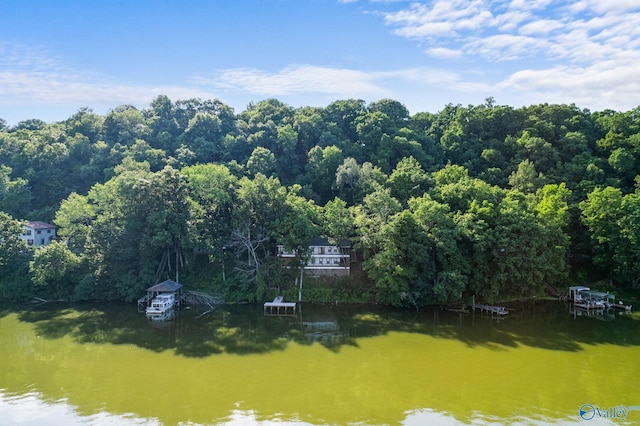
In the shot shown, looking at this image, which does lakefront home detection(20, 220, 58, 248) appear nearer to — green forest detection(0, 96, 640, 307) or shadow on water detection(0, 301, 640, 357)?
green forest detection(0, 96, 640, 307)

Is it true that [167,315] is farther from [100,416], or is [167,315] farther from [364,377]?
[364,377]

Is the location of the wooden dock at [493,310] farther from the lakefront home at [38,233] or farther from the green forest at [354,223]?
the lakefront home at [38,233]

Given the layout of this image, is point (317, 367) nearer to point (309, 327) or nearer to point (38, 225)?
point (309, 327)

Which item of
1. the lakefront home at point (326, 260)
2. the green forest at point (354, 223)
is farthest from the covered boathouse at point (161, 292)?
the lakefront home at point (326, 260)

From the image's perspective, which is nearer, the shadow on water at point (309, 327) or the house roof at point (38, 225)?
the shadow on water at point (309, 327)

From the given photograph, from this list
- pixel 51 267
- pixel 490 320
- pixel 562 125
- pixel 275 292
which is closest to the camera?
pixel 490 320

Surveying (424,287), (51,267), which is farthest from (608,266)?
(51,267)

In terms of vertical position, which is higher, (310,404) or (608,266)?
(608,266)
